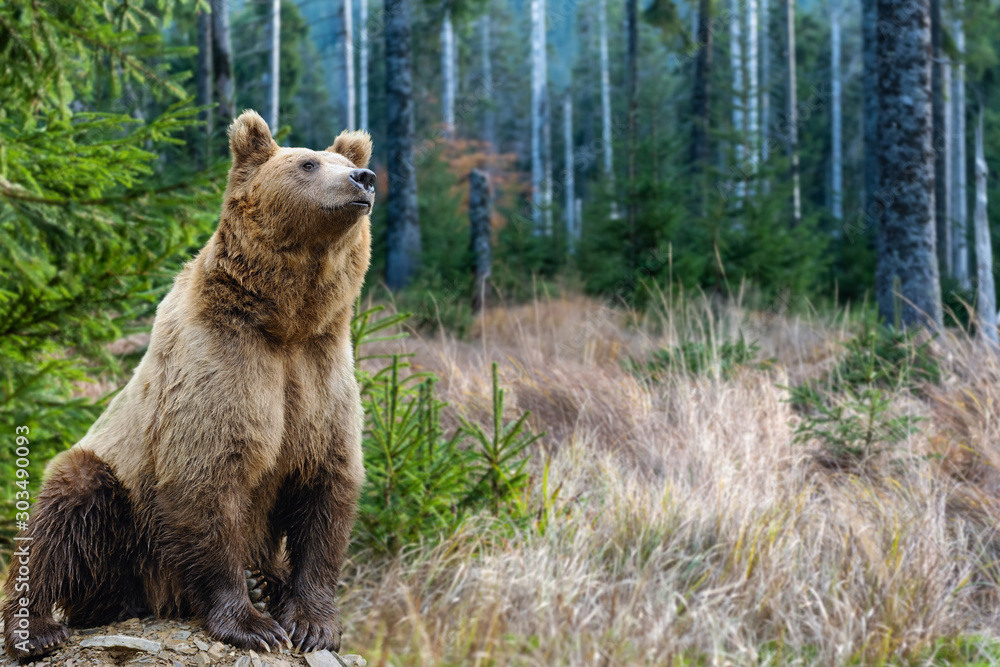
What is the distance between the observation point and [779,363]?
6348mm

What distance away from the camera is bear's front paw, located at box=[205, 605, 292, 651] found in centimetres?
184

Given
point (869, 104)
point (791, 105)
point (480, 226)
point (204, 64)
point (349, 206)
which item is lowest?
point (349, 206)

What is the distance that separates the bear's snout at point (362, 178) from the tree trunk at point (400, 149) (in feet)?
35.1

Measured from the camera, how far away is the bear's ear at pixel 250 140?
6.41 ft

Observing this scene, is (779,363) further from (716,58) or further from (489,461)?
(716,58)

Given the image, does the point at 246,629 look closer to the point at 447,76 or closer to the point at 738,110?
the point at 738,110

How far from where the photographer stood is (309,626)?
76.6 inches

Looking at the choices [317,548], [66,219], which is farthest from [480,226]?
[317,548]

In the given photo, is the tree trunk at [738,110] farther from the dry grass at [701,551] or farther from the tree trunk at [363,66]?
the tree trunk at [363,66]

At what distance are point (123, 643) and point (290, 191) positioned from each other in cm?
113

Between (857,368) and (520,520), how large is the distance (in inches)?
134

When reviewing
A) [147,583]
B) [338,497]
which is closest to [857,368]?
[338,497]

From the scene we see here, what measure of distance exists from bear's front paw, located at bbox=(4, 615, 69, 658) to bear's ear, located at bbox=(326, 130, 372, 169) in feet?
4.44

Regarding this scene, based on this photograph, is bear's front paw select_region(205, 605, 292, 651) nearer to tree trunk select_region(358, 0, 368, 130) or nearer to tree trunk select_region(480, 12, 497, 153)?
tree trunk select_region(358, 0, 368, 130)
